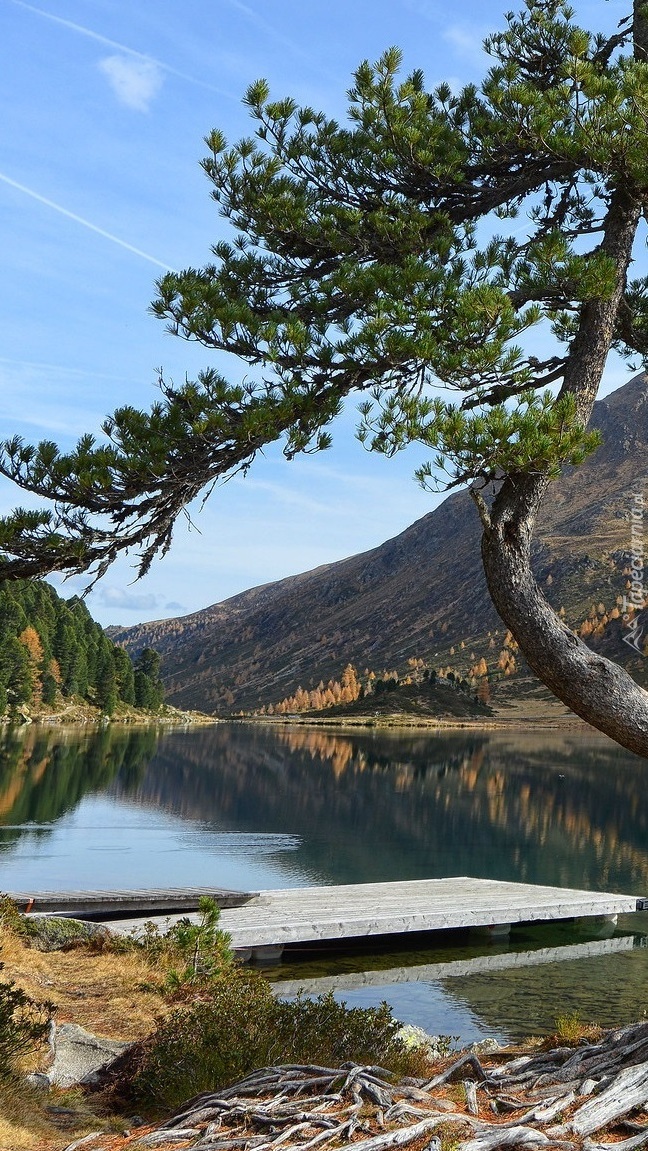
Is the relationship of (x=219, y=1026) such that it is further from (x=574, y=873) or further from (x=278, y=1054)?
(x=574, y=873)

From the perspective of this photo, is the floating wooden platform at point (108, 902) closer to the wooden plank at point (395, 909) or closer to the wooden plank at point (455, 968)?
the wooden plank at point (395, 909)

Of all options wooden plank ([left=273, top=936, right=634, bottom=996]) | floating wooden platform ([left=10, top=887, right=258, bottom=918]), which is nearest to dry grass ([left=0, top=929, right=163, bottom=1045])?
wooden plank ([left=273, top=936, right=634, bottom=996])

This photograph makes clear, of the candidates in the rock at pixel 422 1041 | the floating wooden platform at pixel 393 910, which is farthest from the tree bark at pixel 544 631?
the floating wooden platform at pixel 393 910

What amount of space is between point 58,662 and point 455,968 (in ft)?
313

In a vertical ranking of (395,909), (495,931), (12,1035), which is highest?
(12,1035)

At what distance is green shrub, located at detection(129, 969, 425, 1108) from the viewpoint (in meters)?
7.62

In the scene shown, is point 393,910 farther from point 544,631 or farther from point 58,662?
point 58,662

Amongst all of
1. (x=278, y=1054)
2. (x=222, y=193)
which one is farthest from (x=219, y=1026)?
(x=222, y=193)

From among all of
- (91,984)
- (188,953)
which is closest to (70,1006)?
(91,984)

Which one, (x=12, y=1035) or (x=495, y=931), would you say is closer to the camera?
(x=12, y=1035)

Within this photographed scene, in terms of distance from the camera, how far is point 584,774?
223ft

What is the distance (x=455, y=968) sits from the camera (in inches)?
770

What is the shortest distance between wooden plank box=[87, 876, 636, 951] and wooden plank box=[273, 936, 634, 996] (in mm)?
751

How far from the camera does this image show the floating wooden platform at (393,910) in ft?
60.8
